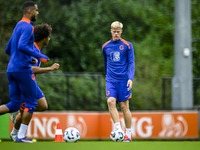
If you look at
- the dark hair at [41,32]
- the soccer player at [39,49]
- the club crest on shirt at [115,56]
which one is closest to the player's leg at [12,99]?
the soccer player at [39,49]

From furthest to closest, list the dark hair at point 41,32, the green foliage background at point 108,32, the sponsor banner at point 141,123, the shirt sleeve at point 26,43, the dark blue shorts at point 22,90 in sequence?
the green foliage background at point 108,32 < the sponsor banner at point 141,123 < the dark hair at point 41,32 < the dark blue shorts at point 22,90 < the shirt sleeve at point 26,43

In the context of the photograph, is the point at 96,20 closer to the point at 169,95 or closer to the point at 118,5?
the point at 118,5

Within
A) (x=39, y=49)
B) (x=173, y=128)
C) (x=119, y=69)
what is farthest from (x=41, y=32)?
(x=173, y=128)

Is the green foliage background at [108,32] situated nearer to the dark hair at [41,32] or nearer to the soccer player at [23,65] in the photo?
the dark hair at [41,32]

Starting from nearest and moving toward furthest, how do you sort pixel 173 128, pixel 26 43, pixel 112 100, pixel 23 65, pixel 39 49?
pixel 26 43 → pixel 23 65 → pixel 39 49 → pixel 112 100 → pixel 173 128

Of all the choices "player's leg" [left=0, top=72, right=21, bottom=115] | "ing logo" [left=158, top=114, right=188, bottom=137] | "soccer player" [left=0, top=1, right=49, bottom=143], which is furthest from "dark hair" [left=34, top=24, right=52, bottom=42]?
"ing logo" [left=158, top=114, right=188, bottom=137]

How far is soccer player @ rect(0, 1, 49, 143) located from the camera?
5.67 metres

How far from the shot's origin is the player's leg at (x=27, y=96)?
5777 millimetres

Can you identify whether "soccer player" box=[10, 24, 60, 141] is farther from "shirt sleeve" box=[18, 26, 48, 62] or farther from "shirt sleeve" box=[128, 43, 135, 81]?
"shirt sleeve" box=[128, 43, 135, 81]

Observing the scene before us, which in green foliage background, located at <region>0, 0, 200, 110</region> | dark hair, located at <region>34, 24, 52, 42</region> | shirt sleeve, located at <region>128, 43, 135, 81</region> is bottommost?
shirt sleeve, located at <region>128, 43, 135, 81</region>

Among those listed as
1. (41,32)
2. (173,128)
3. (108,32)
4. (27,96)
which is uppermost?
(108,32)

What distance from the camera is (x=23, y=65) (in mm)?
5758

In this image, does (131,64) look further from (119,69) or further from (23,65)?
(23,65)

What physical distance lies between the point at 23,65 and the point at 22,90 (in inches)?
14.5
